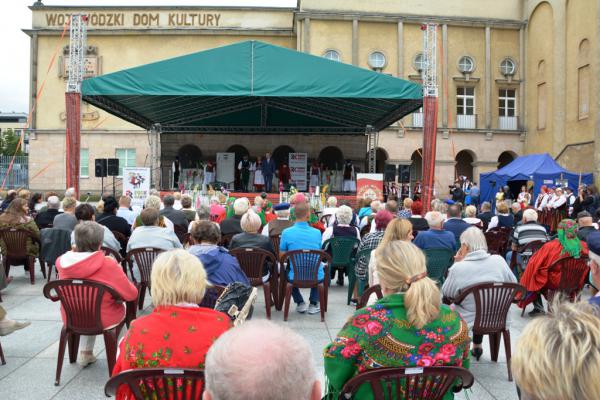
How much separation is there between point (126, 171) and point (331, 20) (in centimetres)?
1616

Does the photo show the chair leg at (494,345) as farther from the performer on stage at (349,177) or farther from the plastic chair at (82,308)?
the performer on stage at (349,177)

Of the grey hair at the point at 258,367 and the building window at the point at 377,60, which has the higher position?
the building window at the point at 377,60

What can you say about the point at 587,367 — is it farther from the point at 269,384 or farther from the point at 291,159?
the point at 291,159

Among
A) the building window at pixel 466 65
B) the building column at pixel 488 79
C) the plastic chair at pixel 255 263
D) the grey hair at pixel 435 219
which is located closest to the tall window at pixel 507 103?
the building column at pixel 488 79

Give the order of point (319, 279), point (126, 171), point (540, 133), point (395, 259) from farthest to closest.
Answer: point (540, 133) < point (126, 171) < point (319, 279) < point (395, 259)

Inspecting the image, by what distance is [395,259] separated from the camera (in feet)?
9.12

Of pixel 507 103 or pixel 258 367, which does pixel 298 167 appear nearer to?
pixel 507 103

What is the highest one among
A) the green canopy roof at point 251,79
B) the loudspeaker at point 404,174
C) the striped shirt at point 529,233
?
the green canopy roof at point 251,79

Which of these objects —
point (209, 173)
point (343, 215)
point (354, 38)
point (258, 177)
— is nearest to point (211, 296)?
point (343, 215)

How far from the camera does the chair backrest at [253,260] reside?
594 cm

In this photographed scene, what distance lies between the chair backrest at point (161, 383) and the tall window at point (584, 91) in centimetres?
2434

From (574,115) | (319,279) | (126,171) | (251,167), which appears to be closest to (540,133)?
(574,115)

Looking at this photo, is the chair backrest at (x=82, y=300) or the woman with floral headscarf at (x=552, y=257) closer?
the chair backrest at (x=82, y=300)

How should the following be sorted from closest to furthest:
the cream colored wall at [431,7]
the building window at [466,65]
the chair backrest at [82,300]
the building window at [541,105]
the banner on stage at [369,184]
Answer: the chair backrest at [82,300] < the banner on stage at [369,184] < the building window at [541,105] < the cream colored wall at [431,7] < the building window at [466,65]
